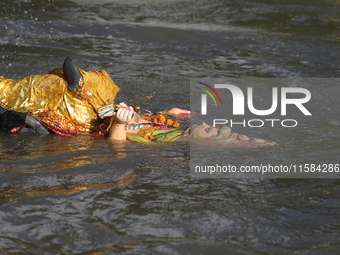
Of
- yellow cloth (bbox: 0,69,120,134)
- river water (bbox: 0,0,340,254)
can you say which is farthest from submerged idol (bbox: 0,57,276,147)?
river water (bbox: 0,0,340,254)

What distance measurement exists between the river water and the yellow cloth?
0.22 meters

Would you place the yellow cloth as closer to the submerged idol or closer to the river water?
the submerged idol

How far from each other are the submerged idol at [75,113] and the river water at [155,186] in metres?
0.14

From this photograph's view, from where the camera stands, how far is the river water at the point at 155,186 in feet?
9.01

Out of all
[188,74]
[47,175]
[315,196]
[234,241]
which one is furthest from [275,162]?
[188,74]

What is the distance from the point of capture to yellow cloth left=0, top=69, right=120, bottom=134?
4551 mm

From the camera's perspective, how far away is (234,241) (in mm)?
2742

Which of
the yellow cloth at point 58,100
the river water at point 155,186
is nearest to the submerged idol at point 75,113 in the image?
the yellow cloth at point 58,100

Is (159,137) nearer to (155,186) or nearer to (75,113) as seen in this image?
(75,113)

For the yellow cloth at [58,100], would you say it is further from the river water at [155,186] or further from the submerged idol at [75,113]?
the river water at [155,186]

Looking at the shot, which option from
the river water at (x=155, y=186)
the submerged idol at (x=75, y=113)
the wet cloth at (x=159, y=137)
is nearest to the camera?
A: the river water at (x=155, y=186)

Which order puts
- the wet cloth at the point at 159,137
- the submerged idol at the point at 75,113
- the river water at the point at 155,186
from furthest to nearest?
the wet cloth at the point at 159,137 → the submerged idol at the point at 75,113 → the river water at the point at 155,186

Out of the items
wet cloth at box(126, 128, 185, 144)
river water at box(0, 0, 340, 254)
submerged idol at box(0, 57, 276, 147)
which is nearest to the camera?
river water at box(0, 0, 340, 254)

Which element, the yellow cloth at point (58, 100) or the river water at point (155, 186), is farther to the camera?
the yellow cloth at point (58, 100)
